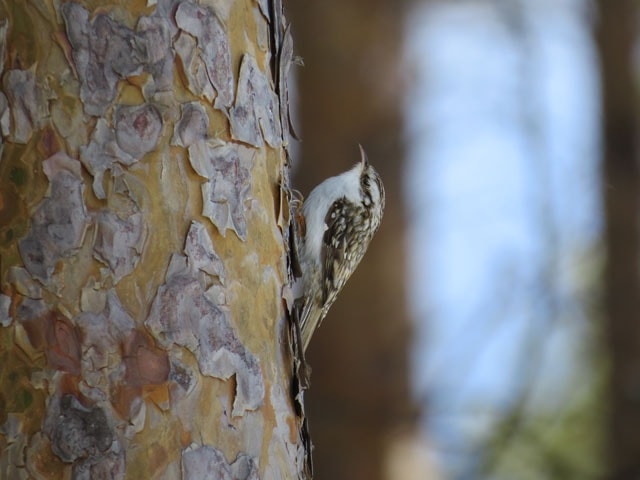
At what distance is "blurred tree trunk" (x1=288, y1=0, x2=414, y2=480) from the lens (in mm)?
4703

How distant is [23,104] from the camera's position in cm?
183

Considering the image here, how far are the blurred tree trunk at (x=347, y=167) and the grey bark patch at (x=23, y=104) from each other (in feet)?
9.91

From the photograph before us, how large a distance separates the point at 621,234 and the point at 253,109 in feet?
12.1

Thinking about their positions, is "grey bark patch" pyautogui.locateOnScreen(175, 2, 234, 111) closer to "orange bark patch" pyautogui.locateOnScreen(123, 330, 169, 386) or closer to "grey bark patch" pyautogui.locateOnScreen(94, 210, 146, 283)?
"grey bark patch" pyautogui.locateOnScreen(94, 210, 146, 283)

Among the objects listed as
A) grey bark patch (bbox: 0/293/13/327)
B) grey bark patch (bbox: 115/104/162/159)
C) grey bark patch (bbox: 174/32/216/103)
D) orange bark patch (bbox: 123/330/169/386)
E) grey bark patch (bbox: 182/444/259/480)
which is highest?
grey bark patch (bbox: 174/32/216/103)

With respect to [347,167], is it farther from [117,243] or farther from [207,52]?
[117,243]

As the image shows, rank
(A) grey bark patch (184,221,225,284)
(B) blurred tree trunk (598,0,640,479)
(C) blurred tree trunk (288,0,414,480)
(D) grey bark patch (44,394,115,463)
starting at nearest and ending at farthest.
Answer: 1. (D) grey bark patch (44,394,115,463)
2. (A) grey bark patch (184,221,225,284)
3. (C) blurred tree trunk (288,0,414,480)
4. (B) blurred tree trunk (598,0,640,479)

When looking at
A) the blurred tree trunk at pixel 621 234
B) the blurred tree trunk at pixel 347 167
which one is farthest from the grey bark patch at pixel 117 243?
the blurred tree trunk at pixel 621 234

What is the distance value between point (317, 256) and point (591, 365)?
4388 millimetres

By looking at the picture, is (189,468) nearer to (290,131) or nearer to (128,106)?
(128,106)

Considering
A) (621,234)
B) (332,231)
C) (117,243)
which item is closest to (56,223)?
(117,243)

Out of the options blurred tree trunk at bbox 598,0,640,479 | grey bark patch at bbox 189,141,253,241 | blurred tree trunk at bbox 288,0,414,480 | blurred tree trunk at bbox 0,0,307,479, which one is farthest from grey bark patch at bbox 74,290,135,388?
blurred tree trunk at bbox 598,0,640,479

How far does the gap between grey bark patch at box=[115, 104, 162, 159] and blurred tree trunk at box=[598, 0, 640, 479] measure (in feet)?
12.5

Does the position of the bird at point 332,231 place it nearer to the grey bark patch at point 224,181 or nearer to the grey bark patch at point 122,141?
the grey bark patch at point 224,181
